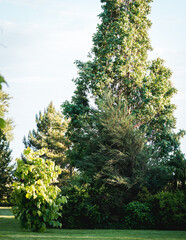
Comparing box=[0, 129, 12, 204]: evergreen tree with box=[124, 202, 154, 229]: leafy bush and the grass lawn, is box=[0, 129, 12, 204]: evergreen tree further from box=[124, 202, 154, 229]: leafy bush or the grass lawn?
the grass lawn

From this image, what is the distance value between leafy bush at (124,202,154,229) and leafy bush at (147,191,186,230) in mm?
358

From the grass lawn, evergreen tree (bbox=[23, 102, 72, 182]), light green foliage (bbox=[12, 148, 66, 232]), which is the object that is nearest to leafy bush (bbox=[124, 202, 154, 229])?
the grass lawn

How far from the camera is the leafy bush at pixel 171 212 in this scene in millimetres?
11945

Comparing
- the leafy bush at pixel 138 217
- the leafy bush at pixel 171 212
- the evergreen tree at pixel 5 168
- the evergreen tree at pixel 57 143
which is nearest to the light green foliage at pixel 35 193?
the leafy bush at pixel 138 217

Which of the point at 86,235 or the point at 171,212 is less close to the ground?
the point at 171,212

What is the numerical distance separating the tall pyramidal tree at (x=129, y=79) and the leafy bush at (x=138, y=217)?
7100 millimetres

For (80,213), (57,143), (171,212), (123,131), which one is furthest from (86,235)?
(57,143)

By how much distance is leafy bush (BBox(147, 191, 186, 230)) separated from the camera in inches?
470

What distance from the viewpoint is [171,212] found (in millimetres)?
12141

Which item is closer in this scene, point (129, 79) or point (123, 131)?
point (123, 131)

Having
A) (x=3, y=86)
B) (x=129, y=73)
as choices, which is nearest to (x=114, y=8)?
(x=129, y=73)

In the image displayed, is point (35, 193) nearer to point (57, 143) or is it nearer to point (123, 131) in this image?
point (123, 131)

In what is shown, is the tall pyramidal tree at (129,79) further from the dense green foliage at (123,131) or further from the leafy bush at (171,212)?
the leafy bush at (171,212)

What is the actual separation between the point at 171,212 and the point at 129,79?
11.2 m
